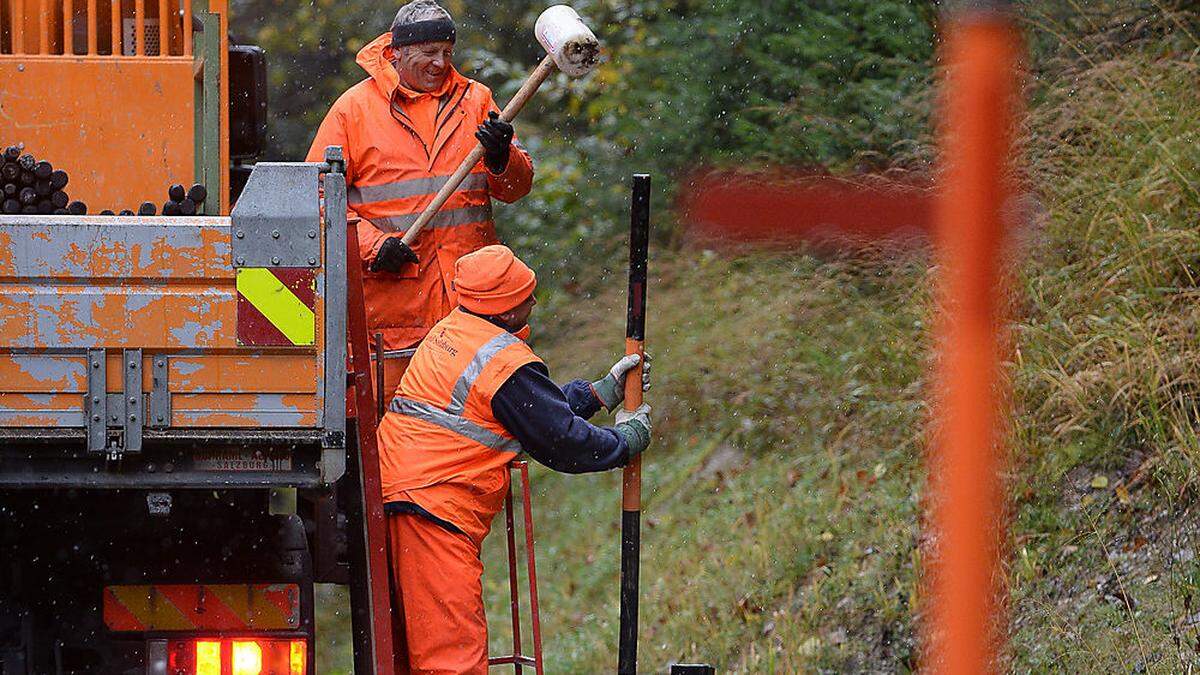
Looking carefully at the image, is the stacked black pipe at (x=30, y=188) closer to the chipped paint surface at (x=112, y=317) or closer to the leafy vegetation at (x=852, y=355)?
the chipped paint surface at (x=112, y=317)

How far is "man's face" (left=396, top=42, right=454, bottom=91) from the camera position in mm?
5371

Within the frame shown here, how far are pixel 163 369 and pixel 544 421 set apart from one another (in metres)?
1.15

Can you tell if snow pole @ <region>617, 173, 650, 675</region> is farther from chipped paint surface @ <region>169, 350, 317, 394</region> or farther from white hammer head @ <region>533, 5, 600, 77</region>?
chipped paint surface @ <region>169, 350, 317, 394</region>

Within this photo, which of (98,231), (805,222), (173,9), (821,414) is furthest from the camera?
(821,414)

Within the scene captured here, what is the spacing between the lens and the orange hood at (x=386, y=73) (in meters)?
5.36

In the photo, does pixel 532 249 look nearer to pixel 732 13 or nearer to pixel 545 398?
pixel 732 13

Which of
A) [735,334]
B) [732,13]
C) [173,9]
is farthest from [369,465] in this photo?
[732,13]

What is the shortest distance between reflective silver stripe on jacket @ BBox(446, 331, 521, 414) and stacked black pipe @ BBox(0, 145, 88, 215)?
41.9 inches

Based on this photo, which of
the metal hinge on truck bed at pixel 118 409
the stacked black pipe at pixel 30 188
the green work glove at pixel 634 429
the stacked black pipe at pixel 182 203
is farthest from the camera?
the green work glove at pixel 634 429

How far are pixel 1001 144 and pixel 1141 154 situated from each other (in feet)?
19.6

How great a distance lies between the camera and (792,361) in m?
8.65

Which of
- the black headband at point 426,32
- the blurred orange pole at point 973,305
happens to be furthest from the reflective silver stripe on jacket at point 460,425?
the blurred orange pole at point 973,305

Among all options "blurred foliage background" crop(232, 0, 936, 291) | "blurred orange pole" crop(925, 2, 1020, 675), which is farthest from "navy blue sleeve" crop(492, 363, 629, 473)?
"blurred foliage background" crop(232, 0, 936, 291)

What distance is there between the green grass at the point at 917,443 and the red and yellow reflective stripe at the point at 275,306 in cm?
294
